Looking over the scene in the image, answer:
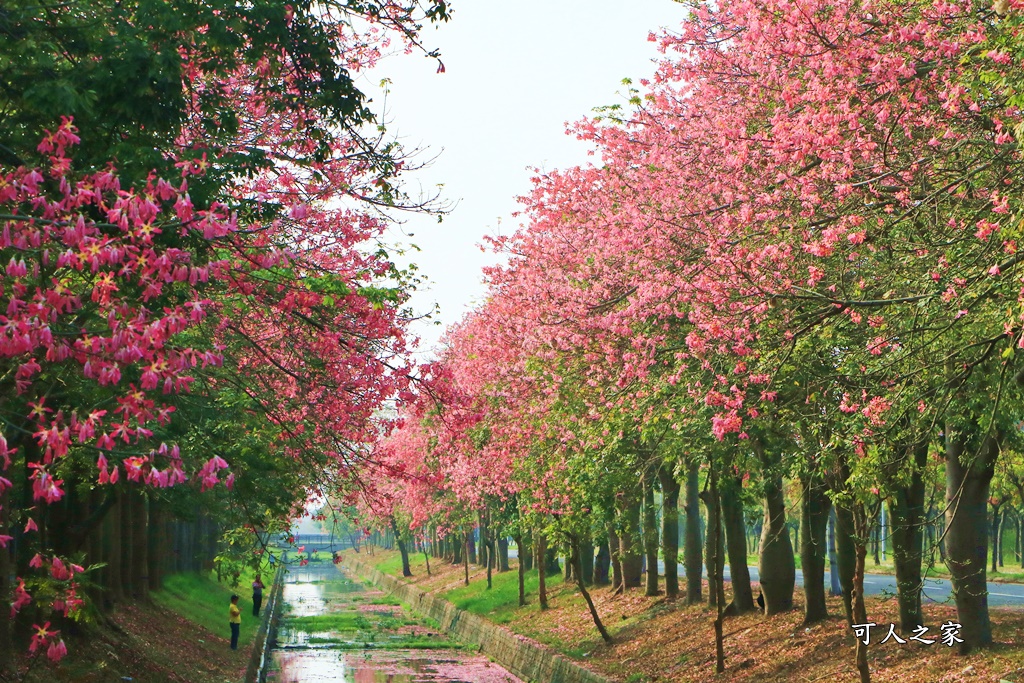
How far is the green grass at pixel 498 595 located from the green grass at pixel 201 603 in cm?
847

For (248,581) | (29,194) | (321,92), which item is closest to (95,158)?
(29,194)

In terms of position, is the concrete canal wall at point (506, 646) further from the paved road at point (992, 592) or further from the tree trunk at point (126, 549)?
the tree trunk at point (126, 549)

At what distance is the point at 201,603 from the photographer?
137ft

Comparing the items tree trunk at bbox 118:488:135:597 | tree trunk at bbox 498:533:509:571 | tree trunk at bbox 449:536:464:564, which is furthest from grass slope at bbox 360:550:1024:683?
tree trunk at bbox 449:536:464:564

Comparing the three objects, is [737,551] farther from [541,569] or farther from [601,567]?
[601,567]

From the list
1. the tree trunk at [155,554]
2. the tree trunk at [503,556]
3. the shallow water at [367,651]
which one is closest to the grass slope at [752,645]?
the shallow water at [367,651]

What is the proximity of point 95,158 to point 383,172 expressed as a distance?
413 cm

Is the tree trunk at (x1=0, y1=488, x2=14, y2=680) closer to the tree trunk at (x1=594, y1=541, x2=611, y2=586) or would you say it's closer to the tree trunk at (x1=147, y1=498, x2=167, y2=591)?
the tree trunk at (x1=147, y1=498, x2=167, y2=591)

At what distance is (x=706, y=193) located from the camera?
52.7 feet

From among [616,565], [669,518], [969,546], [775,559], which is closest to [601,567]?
[616,565]

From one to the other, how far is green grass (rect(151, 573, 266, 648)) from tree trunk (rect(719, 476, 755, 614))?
15070 mm

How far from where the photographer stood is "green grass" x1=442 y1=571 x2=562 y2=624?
42.2 m

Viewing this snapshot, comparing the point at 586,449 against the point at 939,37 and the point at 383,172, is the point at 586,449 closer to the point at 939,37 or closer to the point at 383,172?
the point at 383,172

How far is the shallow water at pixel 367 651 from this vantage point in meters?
33.1
